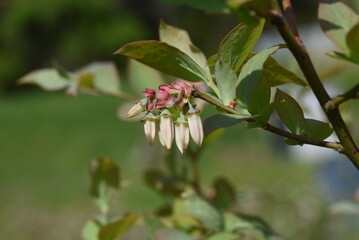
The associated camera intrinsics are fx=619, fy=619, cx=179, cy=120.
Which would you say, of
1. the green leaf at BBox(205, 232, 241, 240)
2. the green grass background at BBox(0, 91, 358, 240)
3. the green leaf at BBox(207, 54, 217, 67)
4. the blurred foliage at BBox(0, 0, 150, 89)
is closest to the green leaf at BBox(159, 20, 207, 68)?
the green leaf at BBox(207, 54, 217, 67)

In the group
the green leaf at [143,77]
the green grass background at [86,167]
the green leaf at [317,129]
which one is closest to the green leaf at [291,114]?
the green leaf at [317,129]

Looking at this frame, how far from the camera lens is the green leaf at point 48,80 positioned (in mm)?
589

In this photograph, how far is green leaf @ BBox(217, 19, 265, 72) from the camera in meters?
0.33

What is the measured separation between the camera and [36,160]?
5.62 meters

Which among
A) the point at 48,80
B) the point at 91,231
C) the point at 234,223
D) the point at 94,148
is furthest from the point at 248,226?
the point at 94,148

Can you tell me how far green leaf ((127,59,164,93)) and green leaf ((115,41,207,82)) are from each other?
233 mm

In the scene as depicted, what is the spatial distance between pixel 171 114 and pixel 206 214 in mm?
160

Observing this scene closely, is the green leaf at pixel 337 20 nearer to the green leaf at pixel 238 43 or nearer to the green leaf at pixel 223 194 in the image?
the green leaf at pixel 238 43

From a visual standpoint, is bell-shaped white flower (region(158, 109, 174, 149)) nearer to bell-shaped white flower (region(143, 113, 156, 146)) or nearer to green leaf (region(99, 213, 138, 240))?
bell-shaped white flower (region(143, 113, 156, 146))

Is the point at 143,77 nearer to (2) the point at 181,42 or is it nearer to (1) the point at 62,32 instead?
(2) the point at 181,42

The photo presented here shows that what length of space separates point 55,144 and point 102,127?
2.24 ft

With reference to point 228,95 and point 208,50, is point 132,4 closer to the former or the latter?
point 208,50

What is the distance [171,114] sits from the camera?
1.15ft

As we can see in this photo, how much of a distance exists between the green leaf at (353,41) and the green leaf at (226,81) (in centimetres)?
6
